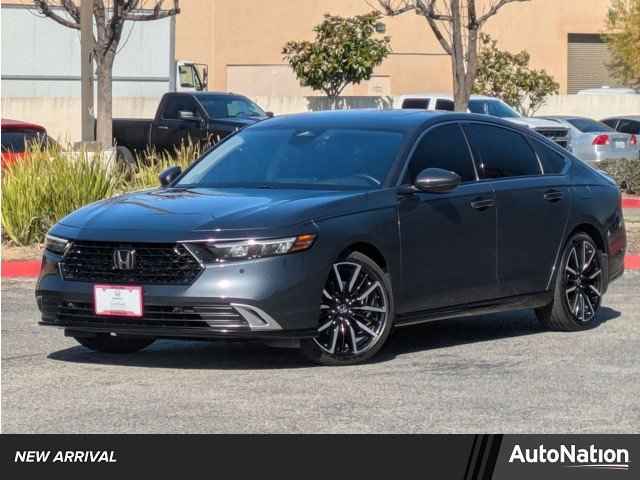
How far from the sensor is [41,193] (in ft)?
54.3

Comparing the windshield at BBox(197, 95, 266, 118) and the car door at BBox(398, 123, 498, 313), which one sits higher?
the windshield at BBox(197, 95, 266, 118)

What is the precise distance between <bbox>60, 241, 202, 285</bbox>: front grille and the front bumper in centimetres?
7

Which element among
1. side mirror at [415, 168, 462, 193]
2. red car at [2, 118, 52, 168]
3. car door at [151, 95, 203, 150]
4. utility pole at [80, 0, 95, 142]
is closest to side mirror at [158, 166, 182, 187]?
side mirror at [415, 168, 462, 193]

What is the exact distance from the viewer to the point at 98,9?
76.2ft

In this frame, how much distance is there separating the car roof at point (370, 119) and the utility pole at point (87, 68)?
10.7 metres

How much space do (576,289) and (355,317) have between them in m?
2.44

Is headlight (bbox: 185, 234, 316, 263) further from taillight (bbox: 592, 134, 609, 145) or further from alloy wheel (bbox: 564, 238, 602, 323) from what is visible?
taillight (bbox: 592, 134, 609, 145)

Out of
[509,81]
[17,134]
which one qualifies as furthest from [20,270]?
[509,81]

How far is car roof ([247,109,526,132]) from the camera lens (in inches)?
419

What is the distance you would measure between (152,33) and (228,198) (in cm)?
3766

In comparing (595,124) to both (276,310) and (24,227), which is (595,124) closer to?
(24,227)

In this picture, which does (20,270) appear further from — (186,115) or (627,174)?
(186,115)

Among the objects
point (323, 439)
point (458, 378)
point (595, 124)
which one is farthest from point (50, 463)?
point (595, 124)

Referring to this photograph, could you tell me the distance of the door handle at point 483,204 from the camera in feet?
34.8
